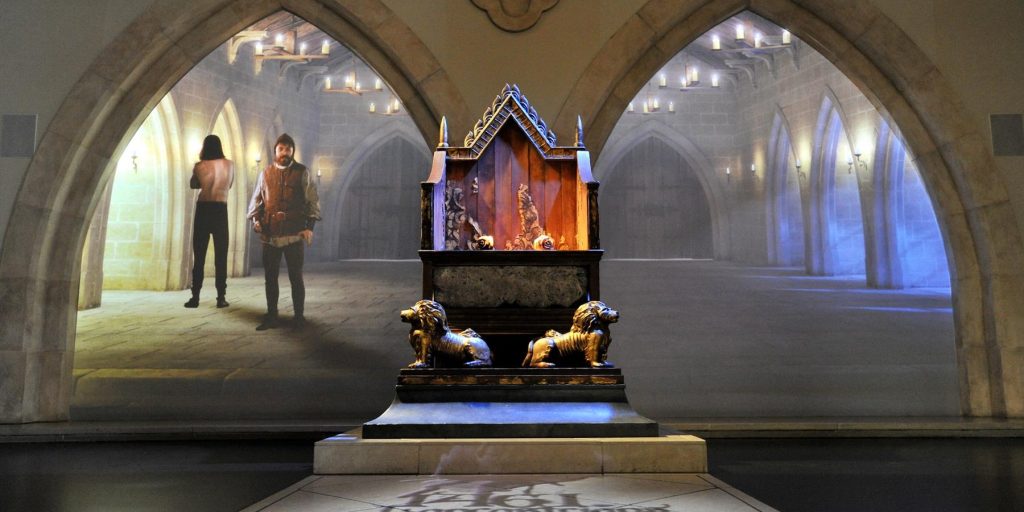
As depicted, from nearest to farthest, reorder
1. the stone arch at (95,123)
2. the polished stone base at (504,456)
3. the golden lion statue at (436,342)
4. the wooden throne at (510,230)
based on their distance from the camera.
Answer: the polished stone base at (504,456), the golden lion statue at (436,342), the wooden throne at (510,230), the stone arch at (95,123)

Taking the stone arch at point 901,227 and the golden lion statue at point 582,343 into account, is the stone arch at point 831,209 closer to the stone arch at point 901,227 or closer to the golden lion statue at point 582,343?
the stone arch at point 901,227

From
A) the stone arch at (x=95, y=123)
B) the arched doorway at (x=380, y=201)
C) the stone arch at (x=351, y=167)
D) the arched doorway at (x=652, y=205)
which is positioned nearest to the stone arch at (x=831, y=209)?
the arched doorway at (x=652, y=205)

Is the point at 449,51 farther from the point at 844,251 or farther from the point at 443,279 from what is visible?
the point at 844,251

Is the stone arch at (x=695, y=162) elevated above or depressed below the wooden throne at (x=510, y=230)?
above

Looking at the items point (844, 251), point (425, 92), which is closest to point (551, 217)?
point (425, 92)

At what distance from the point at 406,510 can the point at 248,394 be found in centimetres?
426

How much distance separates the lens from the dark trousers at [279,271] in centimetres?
700

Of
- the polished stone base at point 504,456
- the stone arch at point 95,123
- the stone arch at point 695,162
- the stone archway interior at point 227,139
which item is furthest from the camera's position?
the stone arch at point 695,162

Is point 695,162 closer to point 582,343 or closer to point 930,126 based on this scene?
point 930,126

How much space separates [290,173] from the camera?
729cm

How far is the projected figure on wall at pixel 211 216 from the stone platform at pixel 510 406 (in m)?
4.64

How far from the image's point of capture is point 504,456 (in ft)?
9.19

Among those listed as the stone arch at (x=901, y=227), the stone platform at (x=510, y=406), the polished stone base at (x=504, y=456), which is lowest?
the polished stone base at (x=504, y=456)

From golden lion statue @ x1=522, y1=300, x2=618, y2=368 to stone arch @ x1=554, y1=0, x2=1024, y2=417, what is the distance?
196 centimetres
